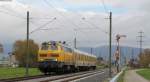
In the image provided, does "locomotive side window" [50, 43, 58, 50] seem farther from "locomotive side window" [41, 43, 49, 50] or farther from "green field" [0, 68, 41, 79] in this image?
"green field" [0, 68, 41, 79]

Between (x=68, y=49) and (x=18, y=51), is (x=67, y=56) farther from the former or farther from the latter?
(x=18, y=51)

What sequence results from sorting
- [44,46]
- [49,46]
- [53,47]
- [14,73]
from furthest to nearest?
[14,73]
[44,46]
[49,46]
[53,47]

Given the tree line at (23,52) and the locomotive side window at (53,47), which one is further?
the tree line at (23,52)

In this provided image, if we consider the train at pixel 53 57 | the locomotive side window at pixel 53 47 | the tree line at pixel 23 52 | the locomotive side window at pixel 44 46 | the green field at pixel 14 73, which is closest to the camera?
the green field at pixel 14 73

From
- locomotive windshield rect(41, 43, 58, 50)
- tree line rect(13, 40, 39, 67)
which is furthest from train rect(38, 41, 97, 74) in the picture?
tree line rect(13, 40, 39, 67)

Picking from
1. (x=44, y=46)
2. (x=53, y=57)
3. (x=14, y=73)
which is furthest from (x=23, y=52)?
(x=53, y=57)

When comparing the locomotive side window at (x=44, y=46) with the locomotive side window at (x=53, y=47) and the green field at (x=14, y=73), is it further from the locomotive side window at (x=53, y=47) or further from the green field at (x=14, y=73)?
the green field at (x=14, y=73)

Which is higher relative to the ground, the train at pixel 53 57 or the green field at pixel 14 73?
the train at pixel 53 57

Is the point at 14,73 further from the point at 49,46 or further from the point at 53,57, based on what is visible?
the point at 53,57

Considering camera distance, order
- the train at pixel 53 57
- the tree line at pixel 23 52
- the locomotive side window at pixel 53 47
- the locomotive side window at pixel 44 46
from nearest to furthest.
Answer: the train at pixel 53 57, the locomotive side window at pixel 53 47, the locomotive side window at pixel 44 46, the tree line at pixel 23 52

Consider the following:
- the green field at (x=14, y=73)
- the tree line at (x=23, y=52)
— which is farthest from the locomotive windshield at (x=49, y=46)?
the tree line at (x=23, y=52)

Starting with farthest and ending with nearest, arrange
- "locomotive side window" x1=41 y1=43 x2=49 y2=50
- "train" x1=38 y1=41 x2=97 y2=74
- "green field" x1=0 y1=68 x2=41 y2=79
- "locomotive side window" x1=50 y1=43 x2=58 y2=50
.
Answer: "locomotive side window" x1=41 y1=43 x2=49 y2=50
"locomotive side window" x1=50 y1=43 x2=58 y2=50
"train" x1=38 y1=41 x2=97 y2=74
"green field" x1=0 y1=68 x2=41 y2=79

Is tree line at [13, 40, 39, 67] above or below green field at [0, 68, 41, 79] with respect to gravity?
above

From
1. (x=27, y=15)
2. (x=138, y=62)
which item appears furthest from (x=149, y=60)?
(x=27, y=15)
